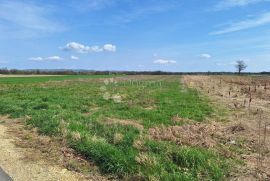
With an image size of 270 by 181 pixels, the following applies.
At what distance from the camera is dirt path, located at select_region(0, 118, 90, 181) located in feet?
24.9

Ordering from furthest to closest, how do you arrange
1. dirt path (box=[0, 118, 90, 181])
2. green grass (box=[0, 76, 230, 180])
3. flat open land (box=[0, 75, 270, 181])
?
dirt path (box=[0, 118, 90, 181]) → flat open land (box=[0, 75, 270, 181]) → green grass (box=[0, 76, 230, 180])

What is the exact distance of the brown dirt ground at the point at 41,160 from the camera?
7.70 metres

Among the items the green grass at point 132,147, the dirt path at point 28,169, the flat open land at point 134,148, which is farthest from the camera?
the dirt path at point 28,169

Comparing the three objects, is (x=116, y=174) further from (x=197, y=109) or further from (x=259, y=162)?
(x=197, y=109)

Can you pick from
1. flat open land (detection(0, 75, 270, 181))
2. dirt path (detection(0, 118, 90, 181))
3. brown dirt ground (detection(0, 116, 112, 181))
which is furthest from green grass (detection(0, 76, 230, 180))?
dirt path (detection(0, 118, 90, 181))

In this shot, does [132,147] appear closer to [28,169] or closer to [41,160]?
[41,160]

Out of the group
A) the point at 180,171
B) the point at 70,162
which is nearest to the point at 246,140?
the point at 180,171

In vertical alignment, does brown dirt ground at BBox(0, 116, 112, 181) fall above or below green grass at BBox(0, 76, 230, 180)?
below

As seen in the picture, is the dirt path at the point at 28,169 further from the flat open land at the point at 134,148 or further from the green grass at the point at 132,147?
the green grass at the point at 132,147

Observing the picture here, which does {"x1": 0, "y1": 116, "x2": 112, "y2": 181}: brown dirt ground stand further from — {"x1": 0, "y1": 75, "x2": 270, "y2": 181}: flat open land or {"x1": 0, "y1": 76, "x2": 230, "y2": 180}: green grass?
{"x1": 0, "y1": 76, "x2": 230, "y2": 180}: green grass

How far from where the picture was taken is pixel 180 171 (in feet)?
24.2

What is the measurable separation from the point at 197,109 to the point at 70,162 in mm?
9198

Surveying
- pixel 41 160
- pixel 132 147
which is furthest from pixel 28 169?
pixel 132 147

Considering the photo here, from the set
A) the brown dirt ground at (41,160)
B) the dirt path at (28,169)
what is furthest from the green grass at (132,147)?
the dirt path at (28,169)
